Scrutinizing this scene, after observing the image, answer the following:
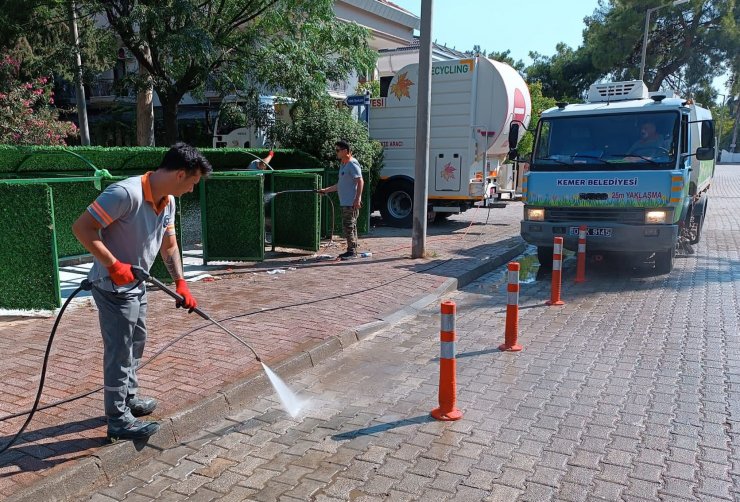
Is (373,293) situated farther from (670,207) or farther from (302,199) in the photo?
(670,207)

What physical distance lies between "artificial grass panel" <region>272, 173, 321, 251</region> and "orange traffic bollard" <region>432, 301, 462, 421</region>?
604cm

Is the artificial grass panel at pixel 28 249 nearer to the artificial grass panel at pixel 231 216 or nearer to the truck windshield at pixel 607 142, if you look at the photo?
the artificial grass panel at pixel 231 216

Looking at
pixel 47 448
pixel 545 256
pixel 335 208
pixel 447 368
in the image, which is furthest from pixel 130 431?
pixel 335 208

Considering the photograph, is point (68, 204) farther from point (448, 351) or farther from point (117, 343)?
point (448, 351)

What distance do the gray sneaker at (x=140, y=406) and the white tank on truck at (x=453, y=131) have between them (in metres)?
10.4

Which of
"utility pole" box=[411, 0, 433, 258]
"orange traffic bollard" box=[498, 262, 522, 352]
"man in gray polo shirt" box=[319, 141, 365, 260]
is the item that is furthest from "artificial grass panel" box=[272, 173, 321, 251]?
"orange traffic bollard" box=[498, 262, 522, 352]

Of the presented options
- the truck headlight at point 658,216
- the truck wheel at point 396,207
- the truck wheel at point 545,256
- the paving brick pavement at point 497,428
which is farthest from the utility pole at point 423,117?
the truck wheel at point 396,207

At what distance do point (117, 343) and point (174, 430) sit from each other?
0.81m

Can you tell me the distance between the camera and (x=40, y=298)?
5.99 metres

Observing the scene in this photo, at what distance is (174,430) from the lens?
3883mm

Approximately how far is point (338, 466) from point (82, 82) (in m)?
12.8

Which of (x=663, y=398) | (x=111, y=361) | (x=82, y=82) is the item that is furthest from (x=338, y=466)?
(x=82, y=82)

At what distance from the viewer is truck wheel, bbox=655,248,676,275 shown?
913 centimetres

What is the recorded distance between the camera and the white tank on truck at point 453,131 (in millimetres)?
13016
